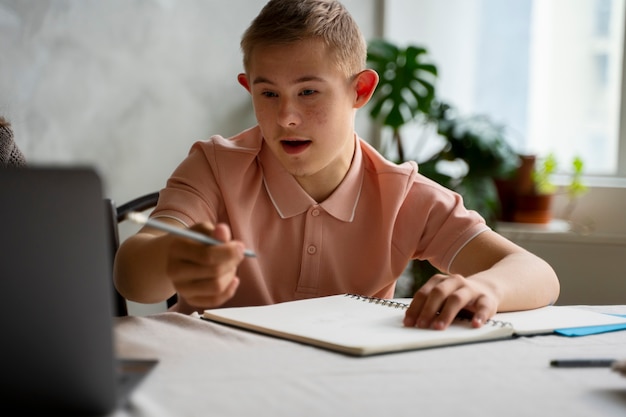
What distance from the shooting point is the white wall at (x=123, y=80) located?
8.51 feet

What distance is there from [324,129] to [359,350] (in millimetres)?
568

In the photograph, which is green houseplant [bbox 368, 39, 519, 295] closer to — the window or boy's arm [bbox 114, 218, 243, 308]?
the window

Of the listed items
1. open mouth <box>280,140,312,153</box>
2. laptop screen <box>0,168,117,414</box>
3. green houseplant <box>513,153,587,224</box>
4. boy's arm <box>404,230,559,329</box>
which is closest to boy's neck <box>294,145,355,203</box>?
open mouth <box>280,140,312,153</box>

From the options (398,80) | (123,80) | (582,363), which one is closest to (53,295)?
(582,363)

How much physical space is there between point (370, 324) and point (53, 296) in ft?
1.56

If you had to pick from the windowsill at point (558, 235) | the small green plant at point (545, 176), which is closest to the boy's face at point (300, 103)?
the windowsill at point (558, 235)

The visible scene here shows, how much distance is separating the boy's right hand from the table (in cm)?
7

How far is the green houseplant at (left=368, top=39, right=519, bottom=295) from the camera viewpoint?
2.74 meters

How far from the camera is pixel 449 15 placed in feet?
10.3

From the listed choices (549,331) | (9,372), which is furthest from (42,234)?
(549,331)

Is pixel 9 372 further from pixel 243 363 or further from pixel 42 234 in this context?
pixel 243 363

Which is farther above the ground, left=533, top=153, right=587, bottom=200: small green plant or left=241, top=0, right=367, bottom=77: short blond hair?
left=241, top=0, right=367, bottom=77: short blond hair

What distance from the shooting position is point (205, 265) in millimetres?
928

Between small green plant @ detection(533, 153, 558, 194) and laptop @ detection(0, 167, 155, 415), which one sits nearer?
laptop @ detection(0, 167, 155, 415)
